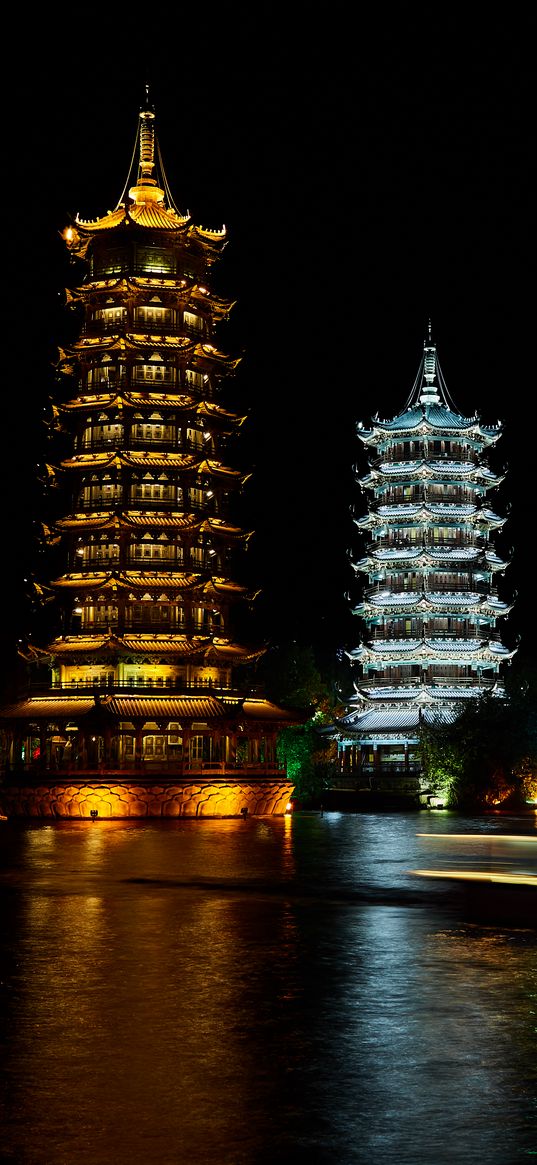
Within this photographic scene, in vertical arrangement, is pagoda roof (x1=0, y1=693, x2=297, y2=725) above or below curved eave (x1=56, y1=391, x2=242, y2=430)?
below

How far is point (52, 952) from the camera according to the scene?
2003 cm

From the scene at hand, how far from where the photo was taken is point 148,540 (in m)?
70.9

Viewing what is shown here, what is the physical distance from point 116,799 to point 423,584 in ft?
128

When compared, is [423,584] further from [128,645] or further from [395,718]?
[128,645]

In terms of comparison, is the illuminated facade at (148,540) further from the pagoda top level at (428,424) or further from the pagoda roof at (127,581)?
the pagoda top level at (428,424)

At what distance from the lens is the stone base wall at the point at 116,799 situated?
209 ft

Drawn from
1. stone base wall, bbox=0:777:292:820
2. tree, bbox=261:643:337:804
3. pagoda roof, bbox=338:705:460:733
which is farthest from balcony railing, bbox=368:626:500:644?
stone base wall, bbox=0:777:292:820

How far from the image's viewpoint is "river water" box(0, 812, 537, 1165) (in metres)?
10.8

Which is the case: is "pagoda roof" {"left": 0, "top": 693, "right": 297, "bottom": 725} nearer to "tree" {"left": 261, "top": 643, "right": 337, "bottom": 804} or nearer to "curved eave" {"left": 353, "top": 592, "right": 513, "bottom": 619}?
"tree" {"left": 261, "top": 643, "right": 337, "bottom": 804}

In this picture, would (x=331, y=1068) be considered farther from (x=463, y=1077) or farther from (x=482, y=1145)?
(x=482, y=1145)

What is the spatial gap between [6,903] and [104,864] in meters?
9.58

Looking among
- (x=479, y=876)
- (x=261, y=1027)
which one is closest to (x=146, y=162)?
(x=479, y=876)

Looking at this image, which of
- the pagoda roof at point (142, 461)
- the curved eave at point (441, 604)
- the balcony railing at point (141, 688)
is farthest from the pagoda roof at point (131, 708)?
the curved eave at point (441, 604)

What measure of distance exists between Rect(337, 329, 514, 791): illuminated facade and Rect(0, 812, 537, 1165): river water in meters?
66.3
